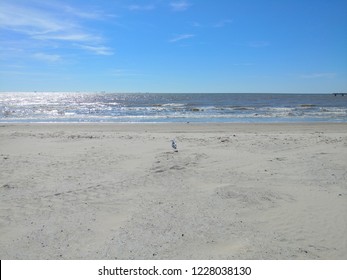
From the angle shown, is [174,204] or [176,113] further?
[176,113]

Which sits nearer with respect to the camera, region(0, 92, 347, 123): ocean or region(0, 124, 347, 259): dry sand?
region(0, 124, 347, 259): dry sand

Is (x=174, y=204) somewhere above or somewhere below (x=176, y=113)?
below

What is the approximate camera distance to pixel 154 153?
10.0 m

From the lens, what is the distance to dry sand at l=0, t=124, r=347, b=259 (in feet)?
14.5

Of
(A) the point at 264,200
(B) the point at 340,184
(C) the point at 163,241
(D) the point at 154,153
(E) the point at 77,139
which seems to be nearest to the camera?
(C) the point at 163,241

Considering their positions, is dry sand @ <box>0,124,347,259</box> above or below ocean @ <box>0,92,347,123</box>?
below

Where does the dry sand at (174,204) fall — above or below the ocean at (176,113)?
below

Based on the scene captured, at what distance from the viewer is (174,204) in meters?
5.93

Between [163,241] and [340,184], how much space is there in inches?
179

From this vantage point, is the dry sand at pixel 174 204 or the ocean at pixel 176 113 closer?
the dry sand at pixel 174 204

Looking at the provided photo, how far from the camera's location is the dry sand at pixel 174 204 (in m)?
4.42
